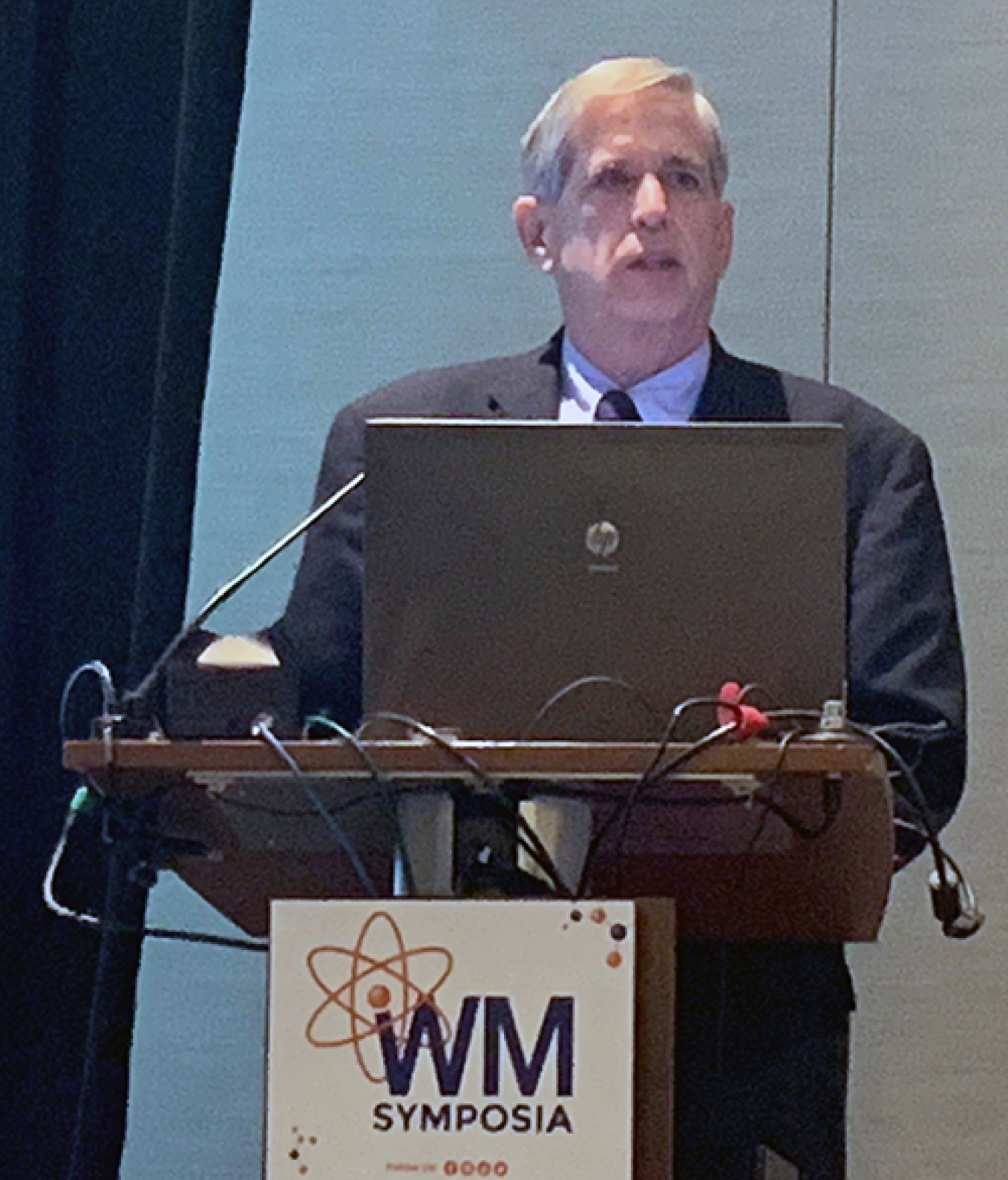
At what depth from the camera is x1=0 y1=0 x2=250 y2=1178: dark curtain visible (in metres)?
2.47

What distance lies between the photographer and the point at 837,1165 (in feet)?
6.54

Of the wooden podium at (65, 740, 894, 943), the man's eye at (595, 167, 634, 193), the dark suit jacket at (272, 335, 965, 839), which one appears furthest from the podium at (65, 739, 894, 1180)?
the man's eye at (595, 167, 634, 193)

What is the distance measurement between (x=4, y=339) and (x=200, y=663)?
4.04 feet

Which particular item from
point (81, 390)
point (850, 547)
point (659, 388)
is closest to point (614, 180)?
point (659, 388)

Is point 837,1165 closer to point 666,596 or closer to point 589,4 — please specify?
point 666,596

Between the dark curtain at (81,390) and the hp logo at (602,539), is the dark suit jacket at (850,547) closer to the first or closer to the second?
the dark curtain at (81,390)

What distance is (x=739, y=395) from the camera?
225cm

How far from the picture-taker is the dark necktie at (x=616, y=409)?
2.16 m

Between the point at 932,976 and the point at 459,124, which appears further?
the point at 459,124

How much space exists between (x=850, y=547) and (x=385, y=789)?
814mm

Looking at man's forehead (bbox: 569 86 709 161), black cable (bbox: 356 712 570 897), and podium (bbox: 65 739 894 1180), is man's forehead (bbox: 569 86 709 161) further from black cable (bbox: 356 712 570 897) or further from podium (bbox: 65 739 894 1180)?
black cable (bbox: 356 712 570 897)

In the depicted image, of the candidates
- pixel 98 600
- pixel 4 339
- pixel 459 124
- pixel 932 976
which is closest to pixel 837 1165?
pixel 932 976

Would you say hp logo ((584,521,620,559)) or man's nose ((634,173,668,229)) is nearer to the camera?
hp logo ((584,521,620,559))

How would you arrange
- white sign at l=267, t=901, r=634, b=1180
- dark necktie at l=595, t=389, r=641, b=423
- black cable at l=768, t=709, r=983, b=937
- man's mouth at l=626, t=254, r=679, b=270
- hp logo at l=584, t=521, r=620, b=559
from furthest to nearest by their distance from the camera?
man's mouth at l=626, t=254, r=679, b=270, dark necktie at l=595, t=389, r=641, b=423, hp logo at l=584, t=521, r=620, b=559, black cable at l=768, t=709, r=983, b=937, white sign at l=267, t=901, r=634, b=1180
